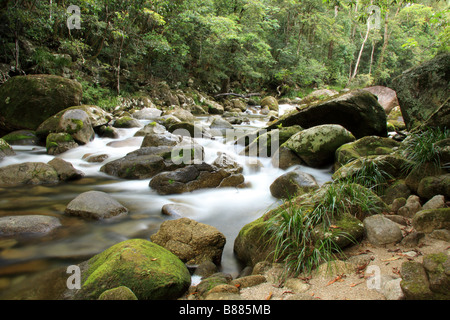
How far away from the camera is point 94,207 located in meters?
4.42

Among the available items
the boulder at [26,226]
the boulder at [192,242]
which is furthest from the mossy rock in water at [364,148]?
the boulder at [26,226]

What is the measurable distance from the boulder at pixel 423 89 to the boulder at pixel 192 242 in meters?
5.30

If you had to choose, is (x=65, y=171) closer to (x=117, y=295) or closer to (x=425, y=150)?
(x=117, y=295)

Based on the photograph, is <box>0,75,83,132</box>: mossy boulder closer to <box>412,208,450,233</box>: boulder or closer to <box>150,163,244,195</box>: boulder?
<box>150,163,244,195</box>: boulder

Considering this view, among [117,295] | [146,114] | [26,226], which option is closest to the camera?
[117,295]

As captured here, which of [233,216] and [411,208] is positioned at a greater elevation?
[411,208]

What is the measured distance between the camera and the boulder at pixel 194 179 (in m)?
5.88

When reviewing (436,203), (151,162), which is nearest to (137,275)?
(436,203)

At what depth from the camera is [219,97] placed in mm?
23719

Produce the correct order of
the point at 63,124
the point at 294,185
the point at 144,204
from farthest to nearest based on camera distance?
the point at 63,124, the point at 144,204, the point at 294,185

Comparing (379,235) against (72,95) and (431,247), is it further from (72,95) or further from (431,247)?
(72,95)

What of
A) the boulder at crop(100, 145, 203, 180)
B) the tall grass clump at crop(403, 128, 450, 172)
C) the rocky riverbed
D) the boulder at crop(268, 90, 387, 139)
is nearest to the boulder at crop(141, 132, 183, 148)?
the rocky riverbed

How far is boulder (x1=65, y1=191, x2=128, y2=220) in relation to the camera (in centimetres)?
434

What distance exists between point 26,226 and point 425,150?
5761 mm
